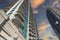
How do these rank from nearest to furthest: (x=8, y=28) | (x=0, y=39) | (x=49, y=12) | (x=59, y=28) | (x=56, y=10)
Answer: (x=0, y=39) → (x=8, y=28) → (x=59, y=28) → (x=56, y=10) → (x=49, y=12)

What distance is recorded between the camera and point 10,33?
23.1 meters

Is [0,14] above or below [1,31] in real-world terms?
above

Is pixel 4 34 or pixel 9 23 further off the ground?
pixel 9 23

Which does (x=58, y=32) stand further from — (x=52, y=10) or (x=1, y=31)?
(x=1, y=31)

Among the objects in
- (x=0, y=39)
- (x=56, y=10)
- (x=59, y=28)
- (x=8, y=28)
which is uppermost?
(x=56, y=10)

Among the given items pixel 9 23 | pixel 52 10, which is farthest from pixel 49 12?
pixel 9 23

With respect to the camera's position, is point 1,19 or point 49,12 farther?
point 49,12

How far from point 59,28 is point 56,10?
9.31 m

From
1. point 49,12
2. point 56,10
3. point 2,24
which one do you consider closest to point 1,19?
point 2,24

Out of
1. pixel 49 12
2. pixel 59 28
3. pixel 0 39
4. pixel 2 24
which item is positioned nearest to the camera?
pixel 0 39

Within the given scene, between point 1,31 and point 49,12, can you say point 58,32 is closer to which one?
point 49,12

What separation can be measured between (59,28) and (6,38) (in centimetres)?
4688

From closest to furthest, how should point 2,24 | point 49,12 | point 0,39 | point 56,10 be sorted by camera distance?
point 0,39 < point 2,24 < point 56,10 < point 49,12

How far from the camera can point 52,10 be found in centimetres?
7638
